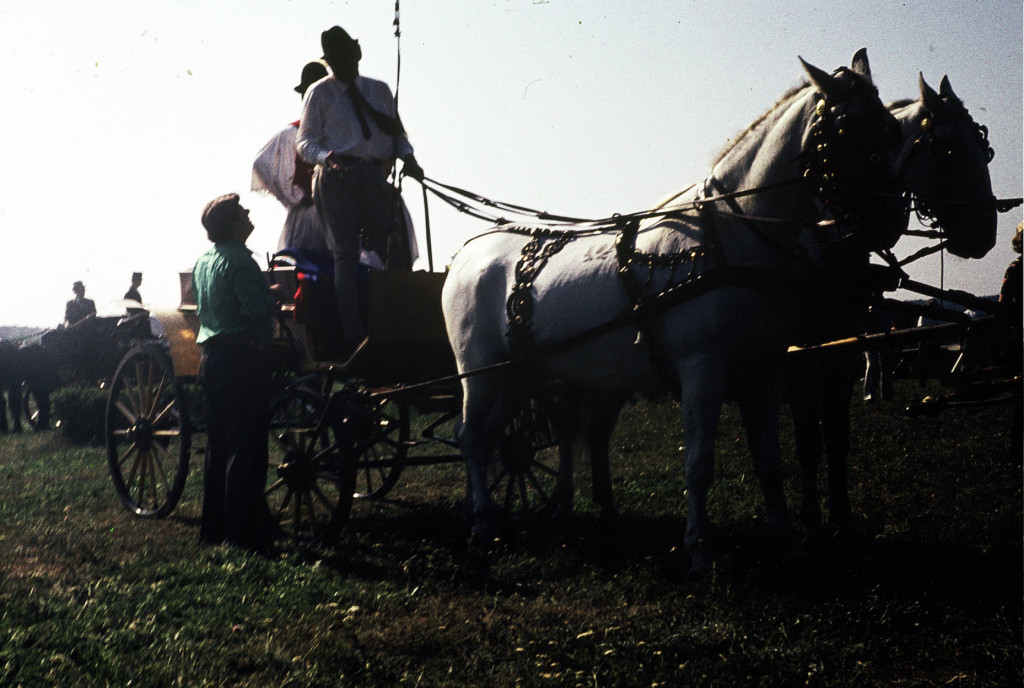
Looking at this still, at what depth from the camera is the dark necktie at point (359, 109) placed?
665 centimetres

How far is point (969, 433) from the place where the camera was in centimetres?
944

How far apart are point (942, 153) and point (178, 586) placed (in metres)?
4.62

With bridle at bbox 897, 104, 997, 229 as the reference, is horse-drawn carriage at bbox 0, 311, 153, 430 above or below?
below

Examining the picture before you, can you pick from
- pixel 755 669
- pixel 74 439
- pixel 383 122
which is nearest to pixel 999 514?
pixel 755 669

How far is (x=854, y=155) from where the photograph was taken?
4395 mm

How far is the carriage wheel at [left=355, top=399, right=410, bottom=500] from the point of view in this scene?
21.6ft

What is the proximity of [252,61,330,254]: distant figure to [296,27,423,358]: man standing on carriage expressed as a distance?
1.71ft

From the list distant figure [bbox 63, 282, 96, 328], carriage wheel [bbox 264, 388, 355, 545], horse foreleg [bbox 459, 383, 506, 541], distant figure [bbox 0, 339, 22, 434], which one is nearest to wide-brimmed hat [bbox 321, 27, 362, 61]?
carriage wheel [bbox 264, 388, 355, 545]

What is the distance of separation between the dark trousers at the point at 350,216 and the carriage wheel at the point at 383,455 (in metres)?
0.64

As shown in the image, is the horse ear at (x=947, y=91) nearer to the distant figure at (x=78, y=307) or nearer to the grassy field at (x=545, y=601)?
the grassy field at (x=545, y=601)

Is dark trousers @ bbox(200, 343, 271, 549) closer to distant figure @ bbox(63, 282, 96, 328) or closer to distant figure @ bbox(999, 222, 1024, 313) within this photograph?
distant figure @ bbox(999, 222, 1024, 313)

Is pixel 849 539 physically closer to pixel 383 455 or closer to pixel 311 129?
pixel 311 129

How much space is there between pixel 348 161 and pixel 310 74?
103cm

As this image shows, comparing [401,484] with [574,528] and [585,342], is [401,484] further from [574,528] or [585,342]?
[585,342]
